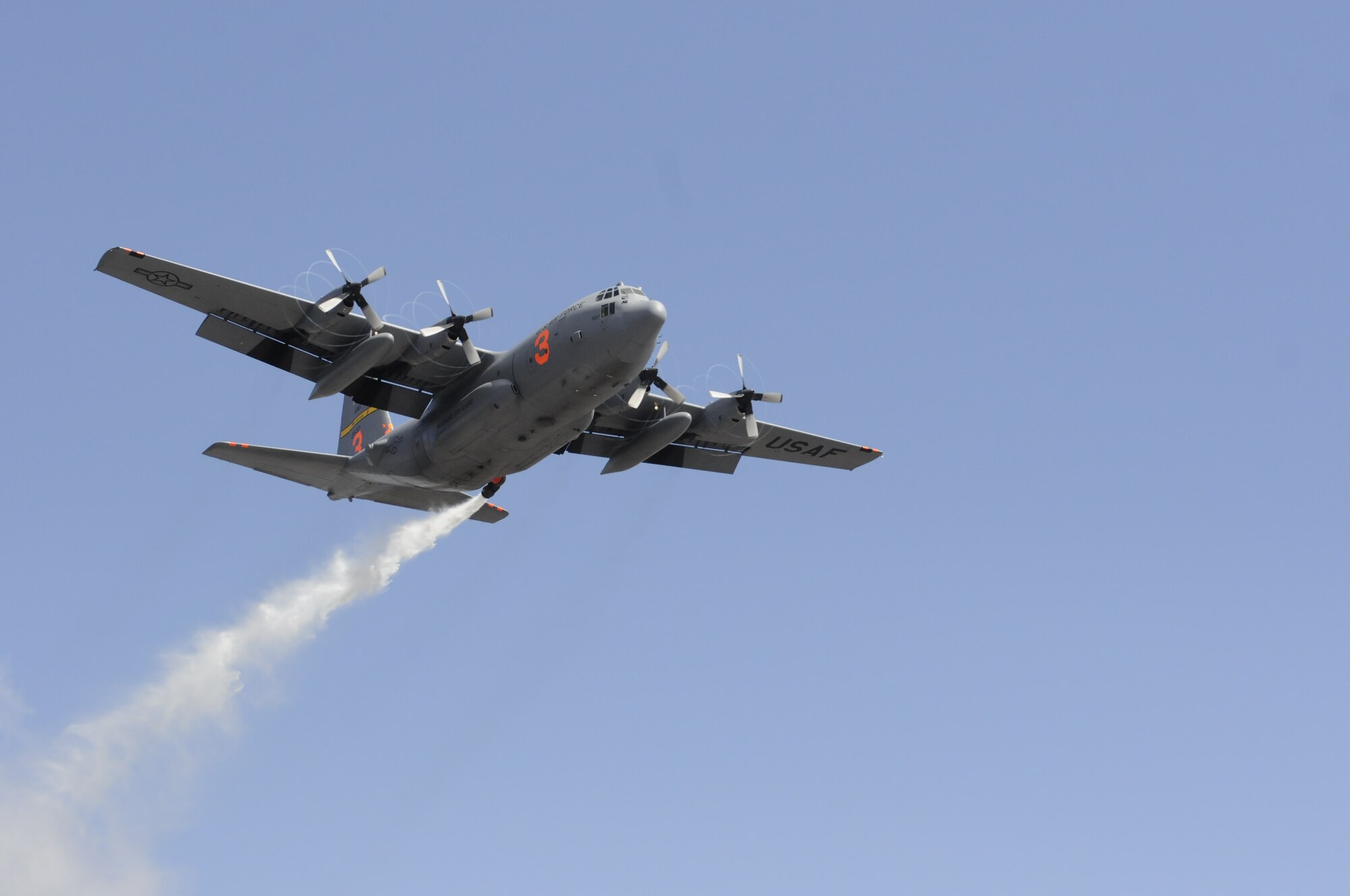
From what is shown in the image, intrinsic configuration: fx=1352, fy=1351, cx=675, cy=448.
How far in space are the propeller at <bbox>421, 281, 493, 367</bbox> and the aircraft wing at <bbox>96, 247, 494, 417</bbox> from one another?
31cm

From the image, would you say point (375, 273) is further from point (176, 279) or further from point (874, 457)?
point (874, 457)

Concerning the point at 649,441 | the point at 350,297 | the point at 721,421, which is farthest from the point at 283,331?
the point at 721,421

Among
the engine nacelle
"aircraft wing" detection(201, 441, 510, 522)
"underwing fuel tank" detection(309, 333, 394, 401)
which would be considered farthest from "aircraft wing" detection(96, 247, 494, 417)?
the engine nacelle

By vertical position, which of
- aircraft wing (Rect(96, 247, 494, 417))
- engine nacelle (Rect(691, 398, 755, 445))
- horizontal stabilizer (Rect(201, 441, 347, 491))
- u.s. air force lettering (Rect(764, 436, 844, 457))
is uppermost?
u.s. air force lettering (Rect(764, 436, 844, 457))

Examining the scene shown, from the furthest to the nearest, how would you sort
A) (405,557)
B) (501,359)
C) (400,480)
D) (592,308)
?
(405,557)
(400,480)
(501,359)
(592,308)

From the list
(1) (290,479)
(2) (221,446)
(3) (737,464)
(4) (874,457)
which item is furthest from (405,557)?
(4) (874,457)

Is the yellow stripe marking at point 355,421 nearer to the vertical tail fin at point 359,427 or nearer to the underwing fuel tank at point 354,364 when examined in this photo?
the vertical tail fin at point 359,427

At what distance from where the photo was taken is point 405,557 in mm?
37875

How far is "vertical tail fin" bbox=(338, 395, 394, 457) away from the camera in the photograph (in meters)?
38.4

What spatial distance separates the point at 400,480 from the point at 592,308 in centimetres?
800

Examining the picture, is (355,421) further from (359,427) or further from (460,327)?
(460,327)

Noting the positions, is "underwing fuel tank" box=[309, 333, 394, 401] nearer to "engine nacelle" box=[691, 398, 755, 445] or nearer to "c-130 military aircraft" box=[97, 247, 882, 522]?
"c-130 military aircraft" box=[97, 247, 882, 522]

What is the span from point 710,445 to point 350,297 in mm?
11926

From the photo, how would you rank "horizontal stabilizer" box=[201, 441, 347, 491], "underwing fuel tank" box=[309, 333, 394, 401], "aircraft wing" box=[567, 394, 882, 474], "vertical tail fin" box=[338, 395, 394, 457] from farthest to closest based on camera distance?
1. "vertical tail fin" box=[338, 395, 394, 457]
2. "aircraft wing" box=[567, 394, 882, 474]
3. "horizontal stabilizer" box=[201, 441, 347, 491]
4. "underwing fuel tank" box=[309, 333, 394, 401]
